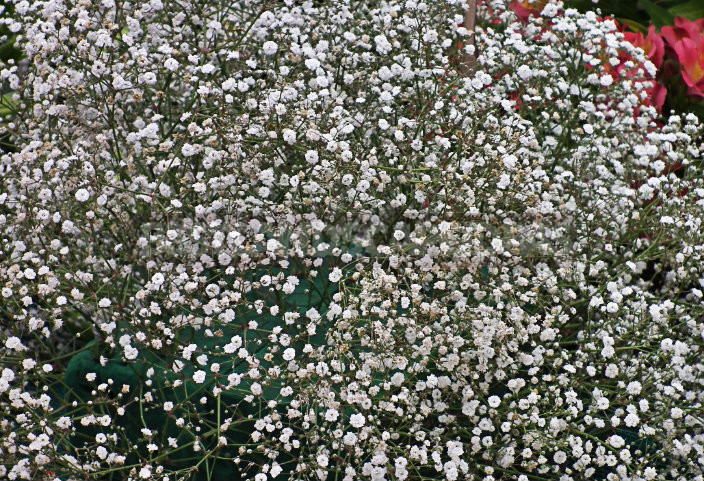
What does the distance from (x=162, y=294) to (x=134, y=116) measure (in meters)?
0.76

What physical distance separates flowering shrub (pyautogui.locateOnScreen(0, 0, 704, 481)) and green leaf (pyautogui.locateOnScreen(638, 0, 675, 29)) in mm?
1199

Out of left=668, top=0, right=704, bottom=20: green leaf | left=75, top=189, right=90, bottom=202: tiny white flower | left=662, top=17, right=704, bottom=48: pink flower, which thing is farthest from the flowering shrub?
left=668, top=0, right=704, bottom=20: green leaf

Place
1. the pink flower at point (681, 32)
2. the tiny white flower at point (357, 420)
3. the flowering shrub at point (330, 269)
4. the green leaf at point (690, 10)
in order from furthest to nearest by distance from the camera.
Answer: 1. the green leaf at point (690, 10)
2. the pink flower at point (681, 32)
3. the flowering shrub at point (330, 269)
4. the tiny white flower at point (357, 420)

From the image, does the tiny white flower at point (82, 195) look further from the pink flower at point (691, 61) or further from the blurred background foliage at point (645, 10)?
the blurred background foliage at point (645, 10)

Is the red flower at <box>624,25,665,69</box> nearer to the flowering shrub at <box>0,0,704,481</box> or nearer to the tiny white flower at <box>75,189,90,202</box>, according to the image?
the flowering shrub at <box>0,0,704,481</box>

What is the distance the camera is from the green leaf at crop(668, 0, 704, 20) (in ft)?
12.6

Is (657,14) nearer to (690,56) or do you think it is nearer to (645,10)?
(645,10)

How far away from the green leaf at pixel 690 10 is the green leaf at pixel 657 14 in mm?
113

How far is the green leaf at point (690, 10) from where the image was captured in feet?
12.6

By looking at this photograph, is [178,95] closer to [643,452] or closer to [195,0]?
[195,0]

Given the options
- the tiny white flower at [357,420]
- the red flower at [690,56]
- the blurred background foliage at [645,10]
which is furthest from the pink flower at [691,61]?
the tiny white flower at [357,420]

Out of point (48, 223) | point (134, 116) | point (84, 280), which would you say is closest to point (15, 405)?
point (84, 280)

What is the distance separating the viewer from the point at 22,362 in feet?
6.66

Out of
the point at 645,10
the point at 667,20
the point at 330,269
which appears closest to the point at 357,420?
the point at 330,269
